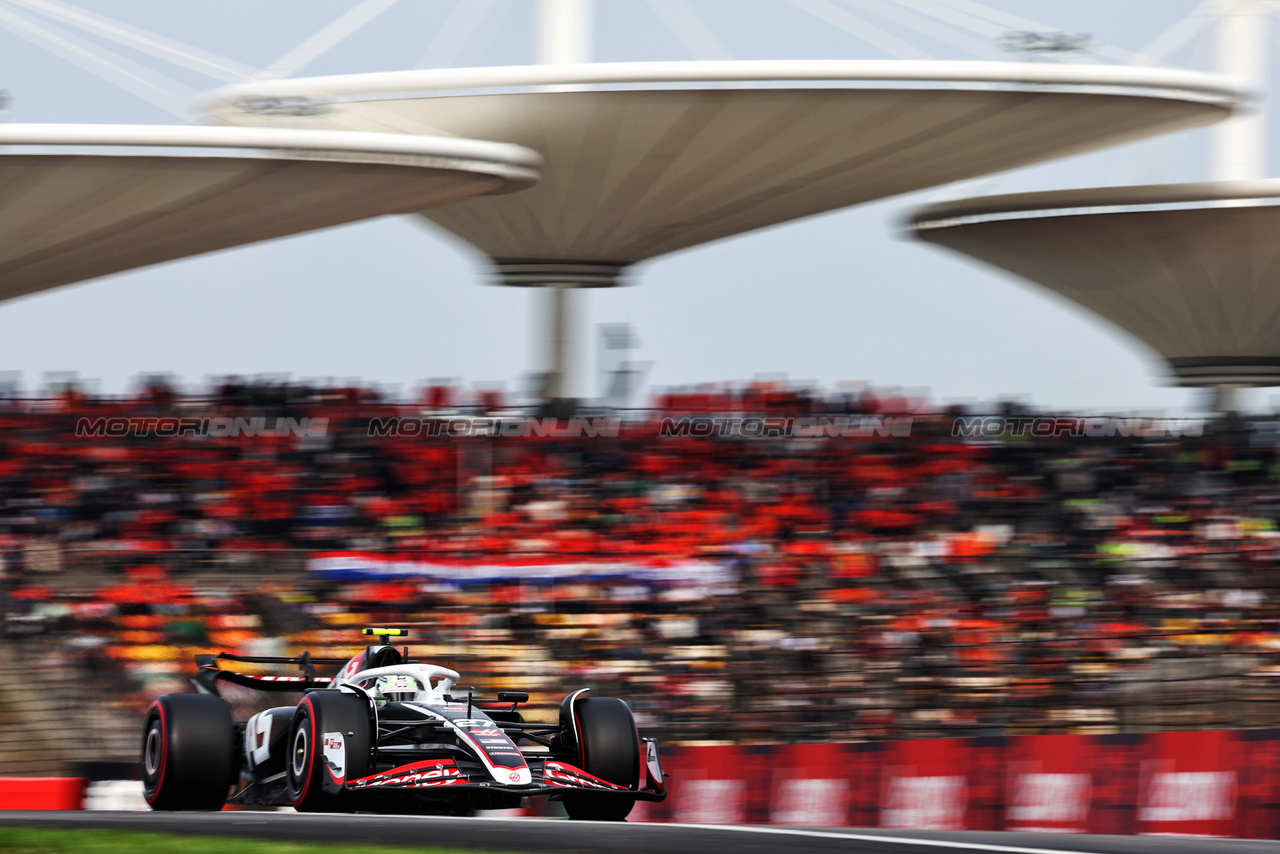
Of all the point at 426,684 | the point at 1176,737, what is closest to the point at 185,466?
the point at 426,684

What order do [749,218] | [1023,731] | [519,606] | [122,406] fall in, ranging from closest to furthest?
[1023,731]
[519,606]
[122,406]
[749,218]

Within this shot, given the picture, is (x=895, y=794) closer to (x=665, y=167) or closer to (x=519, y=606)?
(x=519, y=606)

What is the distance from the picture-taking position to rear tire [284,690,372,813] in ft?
26.6

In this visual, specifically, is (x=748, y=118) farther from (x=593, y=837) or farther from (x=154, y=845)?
(x=154, y=845)

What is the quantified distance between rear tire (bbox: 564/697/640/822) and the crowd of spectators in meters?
1.62

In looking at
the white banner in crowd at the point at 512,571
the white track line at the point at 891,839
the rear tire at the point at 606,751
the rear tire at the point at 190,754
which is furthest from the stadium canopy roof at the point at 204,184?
the white track line at the point at 891,839

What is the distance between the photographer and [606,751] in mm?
8758

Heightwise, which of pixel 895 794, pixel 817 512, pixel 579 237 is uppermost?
pixel 579 237

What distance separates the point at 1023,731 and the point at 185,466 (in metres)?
8.00

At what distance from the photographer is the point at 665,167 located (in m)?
16.8

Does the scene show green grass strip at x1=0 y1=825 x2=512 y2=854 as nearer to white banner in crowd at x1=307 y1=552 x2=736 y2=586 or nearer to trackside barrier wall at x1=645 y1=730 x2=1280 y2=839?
trackside barrier wall at x1=645 y1=730 x2=1280 y2=839

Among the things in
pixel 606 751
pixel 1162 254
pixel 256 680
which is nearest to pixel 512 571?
pixel 256 680

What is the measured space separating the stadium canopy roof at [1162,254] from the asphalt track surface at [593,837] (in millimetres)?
12905

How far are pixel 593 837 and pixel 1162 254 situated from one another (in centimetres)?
1527
